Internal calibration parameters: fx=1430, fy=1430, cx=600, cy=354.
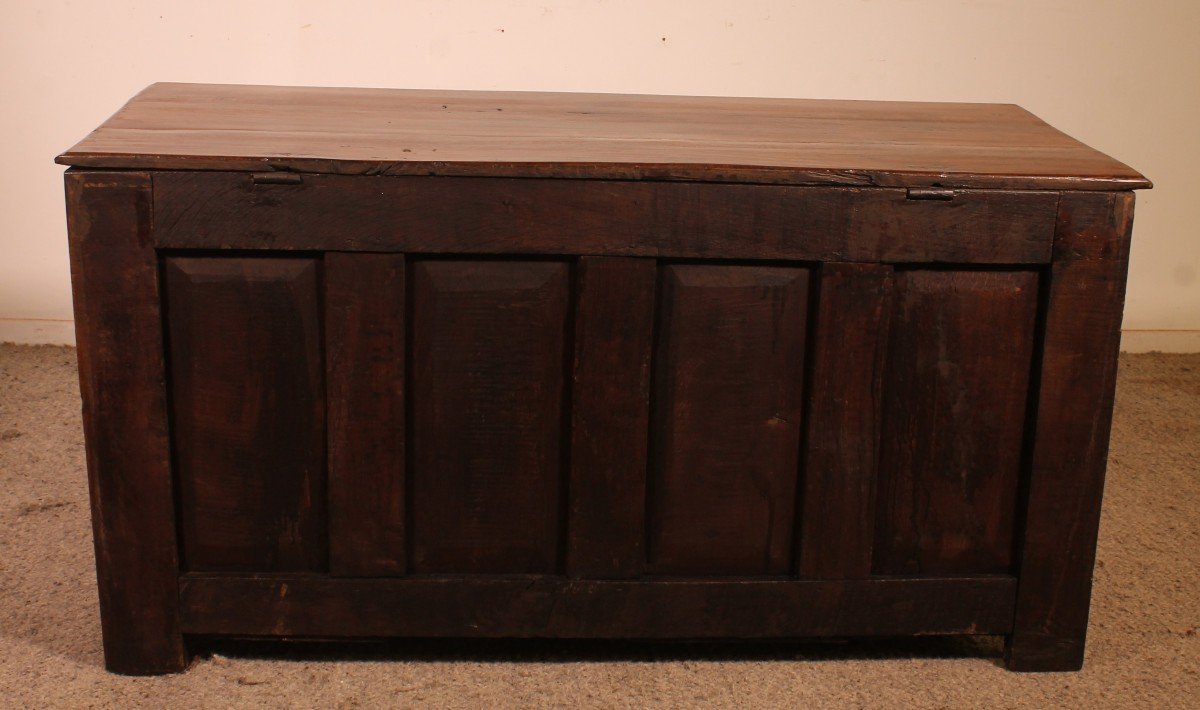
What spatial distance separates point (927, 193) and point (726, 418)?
1.08 feet

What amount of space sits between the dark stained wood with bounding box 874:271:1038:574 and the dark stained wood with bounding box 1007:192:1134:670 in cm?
3

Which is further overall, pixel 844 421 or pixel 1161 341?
pixel 1161 341

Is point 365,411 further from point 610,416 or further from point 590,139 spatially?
point 590,139

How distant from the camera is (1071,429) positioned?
1.62m

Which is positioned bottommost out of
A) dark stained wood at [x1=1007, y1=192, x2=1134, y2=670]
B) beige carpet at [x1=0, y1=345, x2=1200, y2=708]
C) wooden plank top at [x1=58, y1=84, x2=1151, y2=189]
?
beige carpet at [x1=0, y1=345, x2=1200, y2=708]

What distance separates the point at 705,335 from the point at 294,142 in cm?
50

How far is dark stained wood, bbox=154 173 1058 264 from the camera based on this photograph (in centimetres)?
151

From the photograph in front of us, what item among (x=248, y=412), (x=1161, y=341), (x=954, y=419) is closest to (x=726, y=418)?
(x=954, y=419)

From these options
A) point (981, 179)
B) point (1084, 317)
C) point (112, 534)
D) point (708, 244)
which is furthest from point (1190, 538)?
point (112, 534)

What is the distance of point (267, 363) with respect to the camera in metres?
1.56

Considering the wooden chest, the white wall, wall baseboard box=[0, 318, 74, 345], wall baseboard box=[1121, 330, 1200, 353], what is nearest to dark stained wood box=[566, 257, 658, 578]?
the wooden chest

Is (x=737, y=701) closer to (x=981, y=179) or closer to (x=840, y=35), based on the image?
(x=981, y=179)

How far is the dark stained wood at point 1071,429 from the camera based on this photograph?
156 centimetres

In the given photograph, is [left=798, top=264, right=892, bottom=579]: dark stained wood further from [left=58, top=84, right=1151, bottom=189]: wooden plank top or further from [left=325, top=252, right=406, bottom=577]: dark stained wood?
[left=325, top=252, right=406, bottom=577]: dark stained wood
